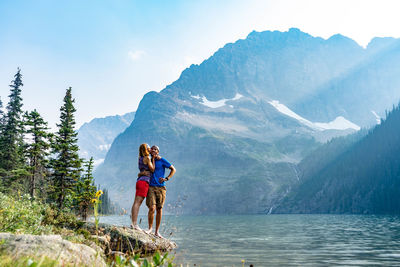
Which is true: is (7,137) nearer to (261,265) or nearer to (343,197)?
(261,265)

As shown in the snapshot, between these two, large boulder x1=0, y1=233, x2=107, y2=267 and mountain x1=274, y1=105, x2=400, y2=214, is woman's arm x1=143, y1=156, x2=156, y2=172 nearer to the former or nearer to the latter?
large boulder x1=0, y1=233, x2=107, y2=267

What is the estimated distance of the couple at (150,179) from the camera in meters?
13.3

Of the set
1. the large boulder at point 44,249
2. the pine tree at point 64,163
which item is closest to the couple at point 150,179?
the large boulder at point 44,249

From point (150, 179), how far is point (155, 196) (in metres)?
0.75

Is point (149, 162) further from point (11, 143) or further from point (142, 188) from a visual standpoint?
point (11, 143)

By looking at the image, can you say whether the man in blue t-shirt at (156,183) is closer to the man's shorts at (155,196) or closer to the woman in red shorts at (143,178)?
the man's shorts at (155,196)

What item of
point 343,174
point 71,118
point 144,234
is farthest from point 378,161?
point 144,234

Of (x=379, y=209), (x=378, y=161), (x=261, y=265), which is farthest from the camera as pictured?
(x=378, y=161)

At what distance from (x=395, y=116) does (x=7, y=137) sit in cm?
20524

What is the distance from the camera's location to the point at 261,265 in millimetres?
13938

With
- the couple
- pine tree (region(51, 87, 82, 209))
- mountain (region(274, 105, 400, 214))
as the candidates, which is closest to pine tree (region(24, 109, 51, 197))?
pine tree (region(51, 87, 82, 209))

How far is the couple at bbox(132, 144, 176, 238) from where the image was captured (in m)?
13.3

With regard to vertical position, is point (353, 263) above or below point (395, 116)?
below

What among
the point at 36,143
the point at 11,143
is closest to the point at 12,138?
the point at 11,143
